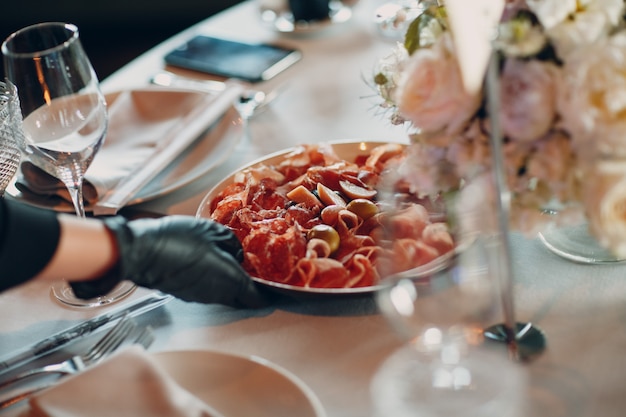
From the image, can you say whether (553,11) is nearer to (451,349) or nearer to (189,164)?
(451,349)

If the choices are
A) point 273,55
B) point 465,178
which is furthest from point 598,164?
point 273,55

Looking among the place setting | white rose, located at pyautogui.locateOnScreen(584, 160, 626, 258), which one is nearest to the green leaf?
the place setting

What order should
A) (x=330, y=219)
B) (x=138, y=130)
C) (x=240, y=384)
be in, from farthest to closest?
(x=138, y=130), (x=330, y=219), (x=240, y=384)

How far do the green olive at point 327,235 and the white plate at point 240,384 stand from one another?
0.76 ft

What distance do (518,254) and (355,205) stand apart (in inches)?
9.2

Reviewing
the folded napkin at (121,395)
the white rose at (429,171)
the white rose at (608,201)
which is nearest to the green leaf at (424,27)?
the white rose at (429,171)

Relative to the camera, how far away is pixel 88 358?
96 cm

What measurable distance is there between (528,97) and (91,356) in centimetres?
59

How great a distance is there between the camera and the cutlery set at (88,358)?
915mm

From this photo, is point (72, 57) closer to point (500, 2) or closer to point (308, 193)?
point (308, 193)

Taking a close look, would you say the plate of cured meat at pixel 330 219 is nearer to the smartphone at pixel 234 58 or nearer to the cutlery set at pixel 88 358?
the cutlery set at pixel 88 358

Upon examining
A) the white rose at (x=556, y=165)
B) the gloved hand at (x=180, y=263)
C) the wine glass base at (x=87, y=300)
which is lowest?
the wine glass base at (x=87, y=300)

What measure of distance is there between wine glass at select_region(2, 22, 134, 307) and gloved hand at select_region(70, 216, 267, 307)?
0.19 m

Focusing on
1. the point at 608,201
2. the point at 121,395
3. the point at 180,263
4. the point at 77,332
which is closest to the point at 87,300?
the point at 77,332
